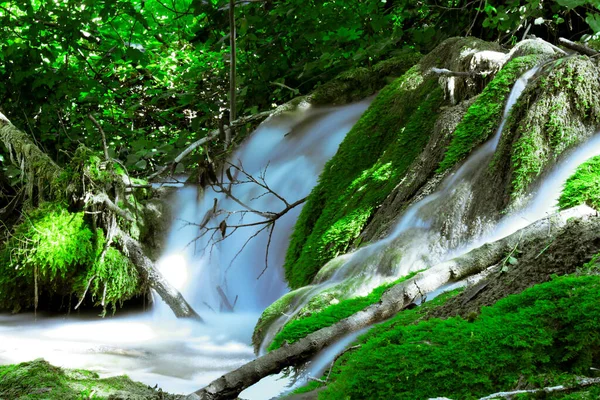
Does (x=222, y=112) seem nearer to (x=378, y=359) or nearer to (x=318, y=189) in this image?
(x=318, y=189)

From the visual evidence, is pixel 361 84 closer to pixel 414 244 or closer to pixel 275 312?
pixel 414 244

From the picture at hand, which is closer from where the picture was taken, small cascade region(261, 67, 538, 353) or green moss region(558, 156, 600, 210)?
green moss region(558, 156, 600, 210)

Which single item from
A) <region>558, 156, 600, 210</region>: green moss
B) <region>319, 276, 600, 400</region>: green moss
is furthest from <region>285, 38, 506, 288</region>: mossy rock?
<region>319, 276, 600, 400</region>: green moss

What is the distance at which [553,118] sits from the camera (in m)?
4.29

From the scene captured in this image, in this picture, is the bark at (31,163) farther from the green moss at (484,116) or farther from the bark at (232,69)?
the green moss at (484,116)

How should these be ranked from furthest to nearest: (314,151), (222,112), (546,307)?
(222,112) < (314,151) < (546,307)

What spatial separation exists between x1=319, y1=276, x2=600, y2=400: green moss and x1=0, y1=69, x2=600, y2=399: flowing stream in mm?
881

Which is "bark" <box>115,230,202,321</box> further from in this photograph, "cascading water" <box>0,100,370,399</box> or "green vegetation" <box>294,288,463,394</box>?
"green vegetation" <box>294,288,463,394</box>

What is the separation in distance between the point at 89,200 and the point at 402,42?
515cm

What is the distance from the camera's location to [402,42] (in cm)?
969

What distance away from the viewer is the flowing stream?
4148 millimetres

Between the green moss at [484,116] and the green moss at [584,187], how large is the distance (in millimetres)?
905

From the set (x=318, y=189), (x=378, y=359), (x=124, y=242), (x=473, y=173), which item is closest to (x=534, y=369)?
(x=378, y=359)

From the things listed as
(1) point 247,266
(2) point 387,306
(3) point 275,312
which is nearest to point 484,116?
(3) point 275,312
